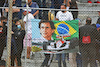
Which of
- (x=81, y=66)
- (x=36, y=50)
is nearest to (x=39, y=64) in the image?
(x=36, y=50)

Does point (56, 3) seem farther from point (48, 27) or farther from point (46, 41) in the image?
point (46, 41)

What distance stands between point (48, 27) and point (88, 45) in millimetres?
1301

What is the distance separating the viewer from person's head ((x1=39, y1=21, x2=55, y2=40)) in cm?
505

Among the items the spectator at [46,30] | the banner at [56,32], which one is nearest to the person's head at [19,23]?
the banner at [56,32]

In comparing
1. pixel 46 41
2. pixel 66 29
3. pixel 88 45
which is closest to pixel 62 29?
pixel 66 29

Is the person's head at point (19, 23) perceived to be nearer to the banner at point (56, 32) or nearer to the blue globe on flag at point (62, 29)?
the banner at point (56, 32)

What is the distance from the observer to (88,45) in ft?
17.6

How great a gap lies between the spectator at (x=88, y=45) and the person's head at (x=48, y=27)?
2.87 feet

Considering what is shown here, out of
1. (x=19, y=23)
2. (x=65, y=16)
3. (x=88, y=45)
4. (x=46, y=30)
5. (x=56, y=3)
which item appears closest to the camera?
(x=46, y=30)

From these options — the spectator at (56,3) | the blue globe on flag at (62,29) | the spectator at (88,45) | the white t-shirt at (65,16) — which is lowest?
the spectator at (88,45)

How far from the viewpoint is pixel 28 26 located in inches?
210

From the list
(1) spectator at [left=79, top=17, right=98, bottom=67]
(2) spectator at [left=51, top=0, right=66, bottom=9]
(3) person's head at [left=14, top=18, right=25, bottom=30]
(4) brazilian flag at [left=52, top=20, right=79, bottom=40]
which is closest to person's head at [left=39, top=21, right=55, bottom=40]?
(4) brazilian flag at [left=52, top=20, right=79, bottom=40]

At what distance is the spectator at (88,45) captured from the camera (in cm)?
530

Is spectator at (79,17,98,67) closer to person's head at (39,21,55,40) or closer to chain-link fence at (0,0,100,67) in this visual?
chain-link fence at (0,0,100,67)
